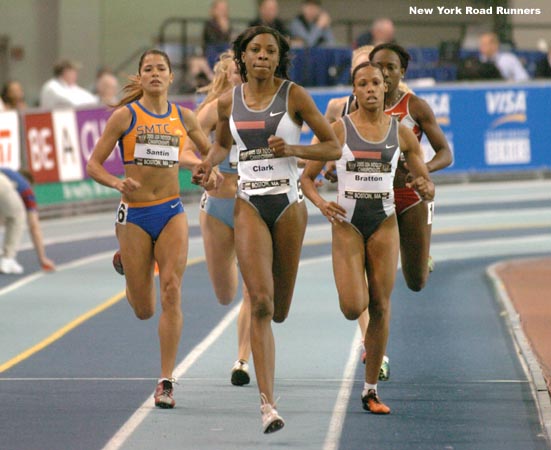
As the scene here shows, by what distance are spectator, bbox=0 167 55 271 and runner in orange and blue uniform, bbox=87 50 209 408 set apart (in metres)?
7.04

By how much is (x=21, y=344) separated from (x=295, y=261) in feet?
13.1

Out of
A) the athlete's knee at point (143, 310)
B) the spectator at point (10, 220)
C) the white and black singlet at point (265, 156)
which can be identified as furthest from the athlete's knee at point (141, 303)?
the spectator at point (10, 220)

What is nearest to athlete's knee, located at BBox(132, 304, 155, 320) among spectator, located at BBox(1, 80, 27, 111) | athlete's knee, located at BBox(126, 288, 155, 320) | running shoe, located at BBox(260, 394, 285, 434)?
athlete's knee, located at BBox(126, 288, 155, 320)

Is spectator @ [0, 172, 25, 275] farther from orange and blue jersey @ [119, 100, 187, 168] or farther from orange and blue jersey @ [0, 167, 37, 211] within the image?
orange and blue jersey @ [119, 100, 187, 168]

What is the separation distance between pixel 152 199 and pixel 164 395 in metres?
1.24

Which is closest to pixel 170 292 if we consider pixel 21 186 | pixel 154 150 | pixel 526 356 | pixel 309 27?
pixel 154 150

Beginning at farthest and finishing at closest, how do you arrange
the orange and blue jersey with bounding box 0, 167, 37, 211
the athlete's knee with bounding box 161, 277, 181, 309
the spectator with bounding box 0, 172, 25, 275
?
the orange and blue jersey with bounding box 0, 167, 37, 211
the spectator with bounding box 0, 172, 25, 275
the athlete's knee with bounding box 161, 277, 181, 309

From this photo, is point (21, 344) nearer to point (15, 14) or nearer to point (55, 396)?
point (55, 396)

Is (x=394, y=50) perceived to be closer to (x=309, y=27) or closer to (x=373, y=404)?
(x=373, y=404)

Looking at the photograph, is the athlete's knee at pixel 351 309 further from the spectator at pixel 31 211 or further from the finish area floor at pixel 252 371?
the spectator at pixel 31 211

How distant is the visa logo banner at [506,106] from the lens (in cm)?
2466

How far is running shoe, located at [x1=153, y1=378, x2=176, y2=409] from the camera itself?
875 cm

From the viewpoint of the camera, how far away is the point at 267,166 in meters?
8.16

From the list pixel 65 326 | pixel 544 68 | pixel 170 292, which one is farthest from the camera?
pixel 544 68
